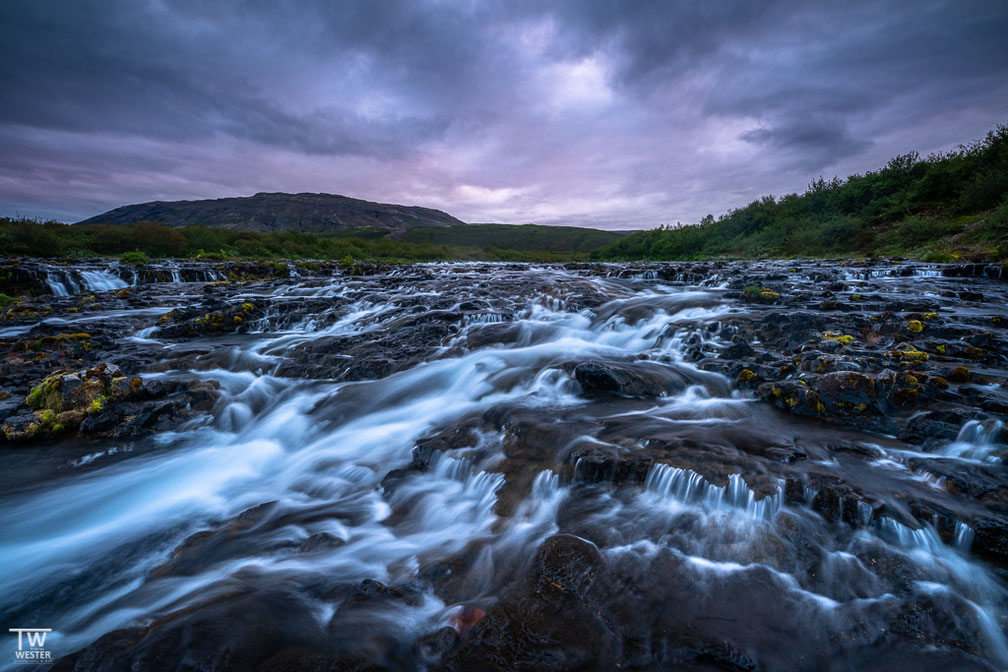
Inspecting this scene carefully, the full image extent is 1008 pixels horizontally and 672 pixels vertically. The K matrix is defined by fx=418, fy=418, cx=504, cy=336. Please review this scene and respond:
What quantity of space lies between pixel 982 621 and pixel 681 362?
4.58 meters

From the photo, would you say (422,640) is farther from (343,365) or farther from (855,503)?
(343,365)

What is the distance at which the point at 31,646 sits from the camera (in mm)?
2496

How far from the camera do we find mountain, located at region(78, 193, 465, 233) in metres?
131

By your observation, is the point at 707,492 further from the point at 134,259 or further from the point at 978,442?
the point at 134,259

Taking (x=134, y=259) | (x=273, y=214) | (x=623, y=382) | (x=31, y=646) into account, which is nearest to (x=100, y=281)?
(x=134, y=259)

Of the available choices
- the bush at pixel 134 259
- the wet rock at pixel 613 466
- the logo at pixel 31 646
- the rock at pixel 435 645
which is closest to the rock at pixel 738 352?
the wet rock at pixel 613 466

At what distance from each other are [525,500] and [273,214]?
530ft

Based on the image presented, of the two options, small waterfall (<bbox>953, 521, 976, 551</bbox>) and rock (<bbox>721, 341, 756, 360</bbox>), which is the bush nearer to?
rock (<bbox>721, 341, 756, 360</bbox>)

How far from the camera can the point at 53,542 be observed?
3.65 m

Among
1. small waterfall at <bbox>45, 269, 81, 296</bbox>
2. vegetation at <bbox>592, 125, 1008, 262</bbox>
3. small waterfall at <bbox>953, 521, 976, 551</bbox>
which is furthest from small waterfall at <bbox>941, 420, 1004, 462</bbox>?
small waterfall at <bbox>45, 269, 81, 296</bbox>

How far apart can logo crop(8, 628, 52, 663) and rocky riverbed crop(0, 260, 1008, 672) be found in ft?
0.26

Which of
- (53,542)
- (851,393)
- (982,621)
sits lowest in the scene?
(53,542)

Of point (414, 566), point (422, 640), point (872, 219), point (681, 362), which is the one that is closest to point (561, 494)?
point (414, 566)

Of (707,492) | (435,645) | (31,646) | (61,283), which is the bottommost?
(31,646)
